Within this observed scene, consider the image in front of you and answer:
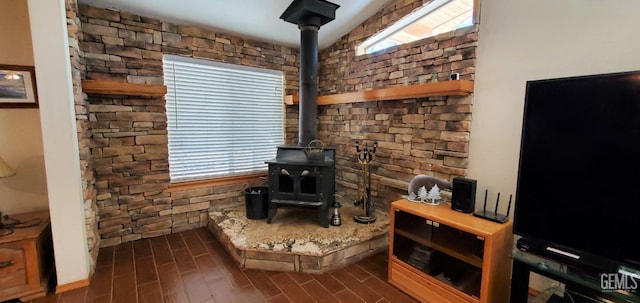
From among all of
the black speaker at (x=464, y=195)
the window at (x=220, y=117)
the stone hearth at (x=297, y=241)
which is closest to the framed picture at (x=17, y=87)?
the window at (x=220, y=117)

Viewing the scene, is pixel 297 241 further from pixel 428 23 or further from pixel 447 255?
pixel 428 23

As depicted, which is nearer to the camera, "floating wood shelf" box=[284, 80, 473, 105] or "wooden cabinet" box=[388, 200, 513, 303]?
"wooden cabinet" box=[388, 200, 513, 303]

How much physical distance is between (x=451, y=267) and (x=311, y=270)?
44.8 inches

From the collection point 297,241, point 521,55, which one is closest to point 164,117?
point 297,241

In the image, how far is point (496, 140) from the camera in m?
2.18

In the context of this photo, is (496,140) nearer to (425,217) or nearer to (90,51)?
(425,217)

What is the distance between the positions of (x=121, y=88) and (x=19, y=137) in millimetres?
876

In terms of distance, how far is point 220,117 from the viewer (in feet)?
11.0

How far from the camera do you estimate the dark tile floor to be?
79.7 inches

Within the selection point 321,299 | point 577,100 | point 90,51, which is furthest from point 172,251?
point 577,100

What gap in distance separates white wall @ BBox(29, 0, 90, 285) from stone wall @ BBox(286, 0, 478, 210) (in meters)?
2.41

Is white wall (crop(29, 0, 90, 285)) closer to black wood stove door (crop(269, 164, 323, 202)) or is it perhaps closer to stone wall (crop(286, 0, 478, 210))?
black wood stove door (crop(269, 164, 323, 202))

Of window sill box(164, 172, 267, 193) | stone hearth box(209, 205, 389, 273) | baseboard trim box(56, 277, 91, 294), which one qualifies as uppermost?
window sill box(164, 172, 267, 193)

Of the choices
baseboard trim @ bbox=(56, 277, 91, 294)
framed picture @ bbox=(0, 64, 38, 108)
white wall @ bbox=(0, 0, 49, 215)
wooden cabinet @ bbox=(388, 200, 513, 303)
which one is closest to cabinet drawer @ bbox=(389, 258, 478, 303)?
wooden cabinet @ bbox=(388, 200, 513, 303)
